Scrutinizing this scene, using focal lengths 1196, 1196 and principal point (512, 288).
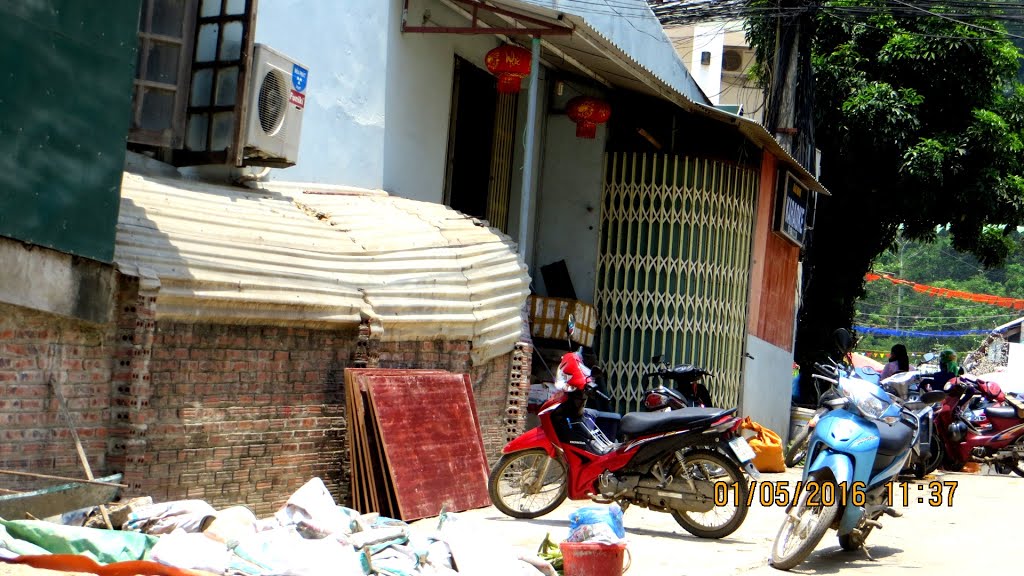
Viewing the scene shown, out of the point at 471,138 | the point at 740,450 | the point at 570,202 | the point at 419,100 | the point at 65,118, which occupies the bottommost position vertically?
the point at 740,450

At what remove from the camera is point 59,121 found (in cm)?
604

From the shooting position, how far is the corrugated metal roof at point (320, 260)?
22.9 feet

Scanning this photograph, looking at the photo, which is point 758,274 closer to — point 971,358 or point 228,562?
point 228,562

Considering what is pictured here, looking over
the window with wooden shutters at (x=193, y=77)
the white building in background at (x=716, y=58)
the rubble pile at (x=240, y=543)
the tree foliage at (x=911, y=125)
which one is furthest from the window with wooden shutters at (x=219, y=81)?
the white building in background at (x=716, y=58)

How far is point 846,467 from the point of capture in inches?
272

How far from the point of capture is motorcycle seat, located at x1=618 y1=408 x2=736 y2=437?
8078 mm

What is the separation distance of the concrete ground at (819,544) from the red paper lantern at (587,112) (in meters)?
4.54

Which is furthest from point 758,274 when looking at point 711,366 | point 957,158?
point 957,158

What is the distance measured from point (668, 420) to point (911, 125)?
14.3 metres

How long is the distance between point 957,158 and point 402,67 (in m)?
13.0

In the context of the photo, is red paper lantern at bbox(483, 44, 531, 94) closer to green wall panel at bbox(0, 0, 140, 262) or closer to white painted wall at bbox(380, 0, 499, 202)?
white painted wall at bbox(380, 0, 499, 202)

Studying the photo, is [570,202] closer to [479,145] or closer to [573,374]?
[479,145]

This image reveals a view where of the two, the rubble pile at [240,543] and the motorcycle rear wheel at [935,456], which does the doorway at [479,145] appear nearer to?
the motorcycle rear wheel at [935,456]

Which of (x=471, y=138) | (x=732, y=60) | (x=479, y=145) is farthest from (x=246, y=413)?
(x=732, y=60)
